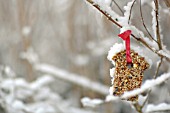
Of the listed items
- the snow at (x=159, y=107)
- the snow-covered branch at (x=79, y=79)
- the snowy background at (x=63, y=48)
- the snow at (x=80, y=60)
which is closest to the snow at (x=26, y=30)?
the snowy background at (x=63, y=48)

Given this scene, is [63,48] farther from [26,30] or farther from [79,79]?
[26,30]

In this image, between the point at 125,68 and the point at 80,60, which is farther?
the point at 80,60

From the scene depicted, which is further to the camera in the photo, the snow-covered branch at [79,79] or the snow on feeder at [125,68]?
the snow-covered branch at [79,79]

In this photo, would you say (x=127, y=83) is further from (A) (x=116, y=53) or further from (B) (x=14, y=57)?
(B) (x=14, y=57)

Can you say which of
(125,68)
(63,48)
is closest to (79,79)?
(63,48)

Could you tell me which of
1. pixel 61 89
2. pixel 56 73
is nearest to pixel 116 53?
pixel 56 73

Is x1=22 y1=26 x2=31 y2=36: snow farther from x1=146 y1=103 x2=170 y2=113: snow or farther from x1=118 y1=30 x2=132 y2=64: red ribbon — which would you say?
x1=118 y1=30 x2=132 y2=64: red ribbon

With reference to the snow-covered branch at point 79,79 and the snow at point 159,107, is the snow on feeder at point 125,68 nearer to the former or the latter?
the snow at point 159,107

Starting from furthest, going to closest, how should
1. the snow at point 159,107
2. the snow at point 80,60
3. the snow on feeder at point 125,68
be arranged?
the snow at point 80,60 < the snow at point 159,107 < the snow on feeder at point 125,68

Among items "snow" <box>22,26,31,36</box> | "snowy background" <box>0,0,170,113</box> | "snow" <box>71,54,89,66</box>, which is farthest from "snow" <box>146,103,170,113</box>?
"snow" <box>71,54,89,66</box>

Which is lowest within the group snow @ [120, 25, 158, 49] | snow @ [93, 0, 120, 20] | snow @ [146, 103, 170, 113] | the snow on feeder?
snow @ [146, 103, 170, 113]

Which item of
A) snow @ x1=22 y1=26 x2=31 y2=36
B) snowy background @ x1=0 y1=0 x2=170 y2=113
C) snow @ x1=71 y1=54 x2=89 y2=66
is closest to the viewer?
snow @ x1=22 y1=26 x2=31 y2=36

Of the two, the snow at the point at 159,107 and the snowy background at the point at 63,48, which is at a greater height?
the snowy background at the point at 63,48
